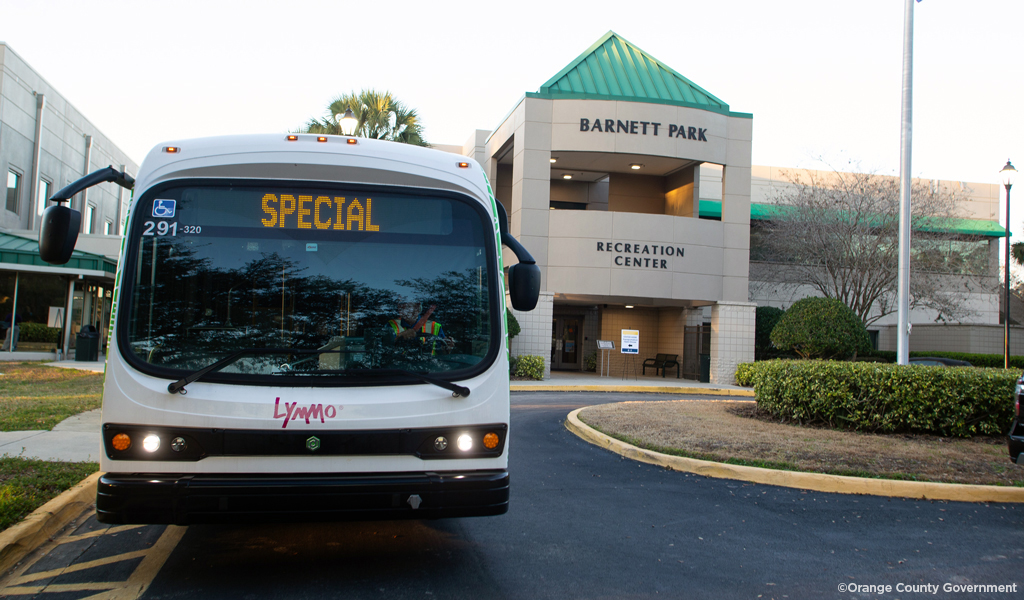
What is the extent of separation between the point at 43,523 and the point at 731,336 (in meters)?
A: 21.7

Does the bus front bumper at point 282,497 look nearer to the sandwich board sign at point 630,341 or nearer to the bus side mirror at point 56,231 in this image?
the bus side mirror at point 56,231

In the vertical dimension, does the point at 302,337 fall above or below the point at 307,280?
below

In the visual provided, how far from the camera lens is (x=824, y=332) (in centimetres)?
1670

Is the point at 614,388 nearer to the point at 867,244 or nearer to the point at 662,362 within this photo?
the point at 662,362

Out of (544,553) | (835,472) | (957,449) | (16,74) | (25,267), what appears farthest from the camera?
(16,74)

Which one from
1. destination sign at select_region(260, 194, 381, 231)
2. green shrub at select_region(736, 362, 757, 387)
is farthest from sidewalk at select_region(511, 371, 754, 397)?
destination sign at select_region(260, 194, 381, 231)

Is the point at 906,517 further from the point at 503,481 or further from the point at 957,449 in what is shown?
the point at 503,481

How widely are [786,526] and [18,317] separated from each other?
26.2 meters

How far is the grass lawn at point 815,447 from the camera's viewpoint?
758 cm

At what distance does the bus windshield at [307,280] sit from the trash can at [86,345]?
22.2m

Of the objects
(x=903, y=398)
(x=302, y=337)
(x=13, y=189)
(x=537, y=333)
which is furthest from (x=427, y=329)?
(x=13, y=189)

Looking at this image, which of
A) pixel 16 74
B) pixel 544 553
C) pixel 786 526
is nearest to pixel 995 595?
pixel 786 526

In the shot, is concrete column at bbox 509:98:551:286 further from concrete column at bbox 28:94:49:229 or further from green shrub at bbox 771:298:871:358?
concrete column at bbox 28:94:49:229

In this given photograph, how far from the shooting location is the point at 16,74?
27156mm
